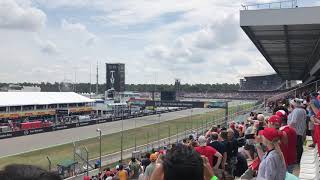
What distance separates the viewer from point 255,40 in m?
23.5

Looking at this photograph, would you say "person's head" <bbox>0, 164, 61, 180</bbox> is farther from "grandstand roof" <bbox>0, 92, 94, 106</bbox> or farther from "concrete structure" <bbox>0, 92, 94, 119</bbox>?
"grandstand roof" <bbox>0, 92, 94, 106</bbox>

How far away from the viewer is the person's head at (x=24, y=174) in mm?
1189

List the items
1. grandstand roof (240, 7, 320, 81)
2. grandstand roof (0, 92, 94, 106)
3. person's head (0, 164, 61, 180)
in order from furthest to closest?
grandstand roof (0, 92, 94, 106), grandstand roof (240, 7, 320, 81), person's head (0, 164, 61, 180)

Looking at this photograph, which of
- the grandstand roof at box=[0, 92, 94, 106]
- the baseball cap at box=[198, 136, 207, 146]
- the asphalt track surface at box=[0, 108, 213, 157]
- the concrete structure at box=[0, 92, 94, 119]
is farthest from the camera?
the grandstand roof at box=[0, 92, 94, 106]

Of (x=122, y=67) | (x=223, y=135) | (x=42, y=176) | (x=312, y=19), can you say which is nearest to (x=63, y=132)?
(x=312, y=19)

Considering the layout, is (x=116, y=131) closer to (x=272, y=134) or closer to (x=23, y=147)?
(x=23, y=147)

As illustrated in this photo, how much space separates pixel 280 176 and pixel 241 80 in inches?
6378

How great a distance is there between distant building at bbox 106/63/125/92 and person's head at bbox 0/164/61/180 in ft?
308

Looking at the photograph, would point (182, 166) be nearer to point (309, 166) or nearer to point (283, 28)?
point (309, 166)

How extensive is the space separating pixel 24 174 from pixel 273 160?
357 cm

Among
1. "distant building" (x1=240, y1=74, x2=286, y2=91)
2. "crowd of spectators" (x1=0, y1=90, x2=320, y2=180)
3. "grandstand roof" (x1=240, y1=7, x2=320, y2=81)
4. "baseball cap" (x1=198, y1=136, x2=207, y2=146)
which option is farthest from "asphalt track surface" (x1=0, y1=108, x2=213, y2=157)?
"distant building" (x1=240, y1=74, x2=286, y2=91)

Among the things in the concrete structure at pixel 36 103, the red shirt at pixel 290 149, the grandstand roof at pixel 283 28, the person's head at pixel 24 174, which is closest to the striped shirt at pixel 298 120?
the red shirt at pixel 290 149

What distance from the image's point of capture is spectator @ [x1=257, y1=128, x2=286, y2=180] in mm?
4387

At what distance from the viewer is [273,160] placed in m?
4.39
